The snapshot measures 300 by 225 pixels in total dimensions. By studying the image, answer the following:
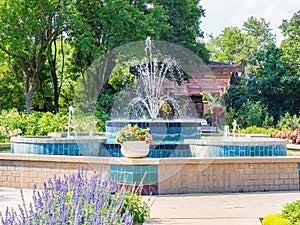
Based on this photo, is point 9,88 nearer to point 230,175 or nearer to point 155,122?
point 155,122

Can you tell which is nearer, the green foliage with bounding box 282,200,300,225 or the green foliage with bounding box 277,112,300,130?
the green foliage with bounding box 282,200,300,225

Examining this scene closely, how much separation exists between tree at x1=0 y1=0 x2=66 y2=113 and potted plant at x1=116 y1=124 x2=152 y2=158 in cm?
1365

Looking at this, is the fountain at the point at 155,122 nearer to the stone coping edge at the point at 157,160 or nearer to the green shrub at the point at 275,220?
the stone coping edge at the point at 157,160

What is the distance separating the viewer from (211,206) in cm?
709

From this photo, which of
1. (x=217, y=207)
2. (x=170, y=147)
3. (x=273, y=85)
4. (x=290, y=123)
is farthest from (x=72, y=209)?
(x=273, y=85)

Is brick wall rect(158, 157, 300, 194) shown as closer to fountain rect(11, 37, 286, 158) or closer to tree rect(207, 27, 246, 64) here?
fountain rect(11, 37, 286, 158)

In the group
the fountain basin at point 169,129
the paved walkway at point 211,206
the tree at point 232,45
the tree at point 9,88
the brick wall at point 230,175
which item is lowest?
the paved walkway at point 211,206

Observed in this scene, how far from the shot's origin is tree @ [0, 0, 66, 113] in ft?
69.9

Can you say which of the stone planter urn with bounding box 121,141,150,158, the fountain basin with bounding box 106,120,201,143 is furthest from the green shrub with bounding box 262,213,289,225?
the fountain basin with bounding box 106,120,201,143

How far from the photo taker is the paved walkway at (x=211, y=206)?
20.0 ft

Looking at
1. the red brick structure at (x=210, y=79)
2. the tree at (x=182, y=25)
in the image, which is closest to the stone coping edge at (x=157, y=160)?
the tree at (x=182, y=25)

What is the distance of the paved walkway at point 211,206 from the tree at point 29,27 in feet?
46.1

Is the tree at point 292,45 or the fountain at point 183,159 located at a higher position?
the tree at point 292,45

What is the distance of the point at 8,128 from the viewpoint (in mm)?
14867
